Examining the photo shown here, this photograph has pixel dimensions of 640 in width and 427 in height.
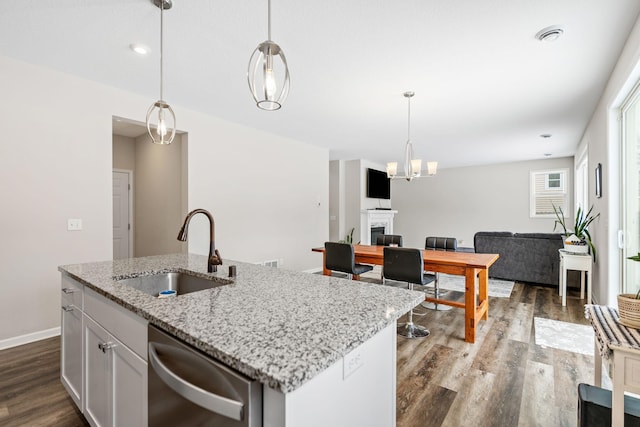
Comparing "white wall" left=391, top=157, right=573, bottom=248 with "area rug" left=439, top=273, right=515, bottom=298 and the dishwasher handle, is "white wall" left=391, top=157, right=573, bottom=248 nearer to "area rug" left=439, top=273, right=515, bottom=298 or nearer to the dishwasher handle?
"area rug" left=439, top=273, right=515, bottom=298

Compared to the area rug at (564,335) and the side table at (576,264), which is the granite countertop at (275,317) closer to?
the area rug at (564,335)

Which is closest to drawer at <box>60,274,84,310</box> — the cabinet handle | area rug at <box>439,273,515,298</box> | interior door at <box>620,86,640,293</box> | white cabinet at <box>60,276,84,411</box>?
white cabinet at <box>60,276,84,411</box>

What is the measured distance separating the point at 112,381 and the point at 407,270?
2480 mm

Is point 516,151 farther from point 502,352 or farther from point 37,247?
point 37,247

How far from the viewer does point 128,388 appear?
123cm

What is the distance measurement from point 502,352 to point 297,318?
2459 mm

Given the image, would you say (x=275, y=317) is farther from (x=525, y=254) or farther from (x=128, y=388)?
(x=525, y=254)

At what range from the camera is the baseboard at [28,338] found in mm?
2689

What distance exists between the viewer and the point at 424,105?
3.73 metres

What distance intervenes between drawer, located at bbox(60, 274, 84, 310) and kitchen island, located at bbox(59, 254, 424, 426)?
17cm

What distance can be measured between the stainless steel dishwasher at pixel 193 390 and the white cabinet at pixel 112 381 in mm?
113

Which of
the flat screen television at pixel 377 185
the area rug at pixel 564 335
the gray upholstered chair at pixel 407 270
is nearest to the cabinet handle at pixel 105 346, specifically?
the gray upholstered chair at pixel 407 270

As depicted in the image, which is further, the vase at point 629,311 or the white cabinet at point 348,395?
the vase at point 629,311

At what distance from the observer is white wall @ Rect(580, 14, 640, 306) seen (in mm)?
2422
